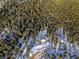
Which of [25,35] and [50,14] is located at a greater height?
[50,14]

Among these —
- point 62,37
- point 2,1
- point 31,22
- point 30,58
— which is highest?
point 2,1

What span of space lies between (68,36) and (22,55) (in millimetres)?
406

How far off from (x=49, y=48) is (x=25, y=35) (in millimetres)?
227

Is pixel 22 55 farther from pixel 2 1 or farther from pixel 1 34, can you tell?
pixel 2 1

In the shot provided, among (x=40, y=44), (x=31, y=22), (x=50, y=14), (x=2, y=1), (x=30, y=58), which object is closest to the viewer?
(x=30, y=58)

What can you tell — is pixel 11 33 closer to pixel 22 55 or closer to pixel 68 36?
pixel 22 55

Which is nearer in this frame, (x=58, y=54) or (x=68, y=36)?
(x=58, y=54)

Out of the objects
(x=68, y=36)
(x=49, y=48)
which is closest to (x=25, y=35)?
(x=49, y=48)

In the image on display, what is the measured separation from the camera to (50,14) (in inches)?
71.2

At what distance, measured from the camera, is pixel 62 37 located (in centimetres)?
153

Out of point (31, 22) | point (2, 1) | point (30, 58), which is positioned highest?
point (2, 1)

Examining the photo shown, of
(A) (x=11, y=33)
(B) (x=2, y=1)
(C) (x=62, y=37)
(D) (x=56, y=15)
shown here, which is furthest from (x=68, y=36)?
(B) (x=2, y=1)

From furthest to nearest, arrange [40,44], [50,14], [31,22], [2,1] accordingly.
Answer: [2,1]
[50,14]
[31,22]
[40,44]

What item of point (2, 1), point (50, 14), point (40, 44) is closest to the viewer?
point (40, 44)
